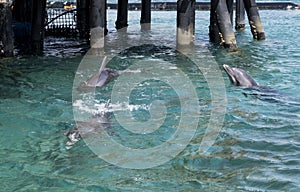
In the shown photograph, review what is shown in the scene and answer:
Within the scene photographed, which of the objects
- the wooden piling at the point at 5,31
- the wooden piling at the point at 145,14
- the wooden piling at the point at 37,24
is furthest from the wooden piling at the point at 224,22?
the wooden piling at the point at 145,14

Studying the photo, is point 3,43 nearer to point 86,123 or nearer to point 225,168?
point 86,123

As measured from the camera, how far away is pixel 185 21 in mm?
15062

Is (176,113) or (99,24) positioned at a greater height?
(99,24)

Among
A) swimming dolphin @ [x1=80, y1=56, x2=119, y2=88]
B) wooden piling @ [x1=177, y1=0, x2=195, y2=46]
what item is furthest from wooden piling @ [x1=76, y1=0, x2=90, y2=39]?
swimming dolphin @ [x1=80, y1=56, x2=119, y2=88]

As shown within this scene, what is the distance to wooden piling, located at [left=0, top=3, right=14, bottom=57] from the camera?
1315 cm

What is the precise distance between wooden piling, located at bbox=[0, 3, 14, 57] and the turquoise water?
93 cm

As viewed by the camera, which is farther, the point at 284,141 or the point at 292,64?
the point at 292,64

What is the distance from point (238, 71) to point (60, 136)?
4278 mm

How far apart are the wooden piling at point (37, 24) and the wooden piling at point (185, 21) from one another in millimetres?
3891

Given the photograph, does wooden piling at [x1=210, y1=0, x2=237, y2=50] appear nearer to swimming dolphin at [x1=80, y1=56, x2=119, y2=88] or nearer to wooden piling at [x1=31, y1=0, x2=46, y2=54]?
swimming dolphin at [x1=80, y1=56, x2=119, y2=88]

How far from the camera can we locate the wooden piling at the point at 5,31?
13148 millimetres

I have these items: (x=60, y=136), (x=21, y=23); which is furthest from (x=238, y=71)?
(x=21, y=23)

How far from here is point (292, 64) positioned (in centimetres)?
1358

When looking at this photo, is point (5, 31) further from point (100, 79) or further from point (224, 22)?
point (224, 22)
